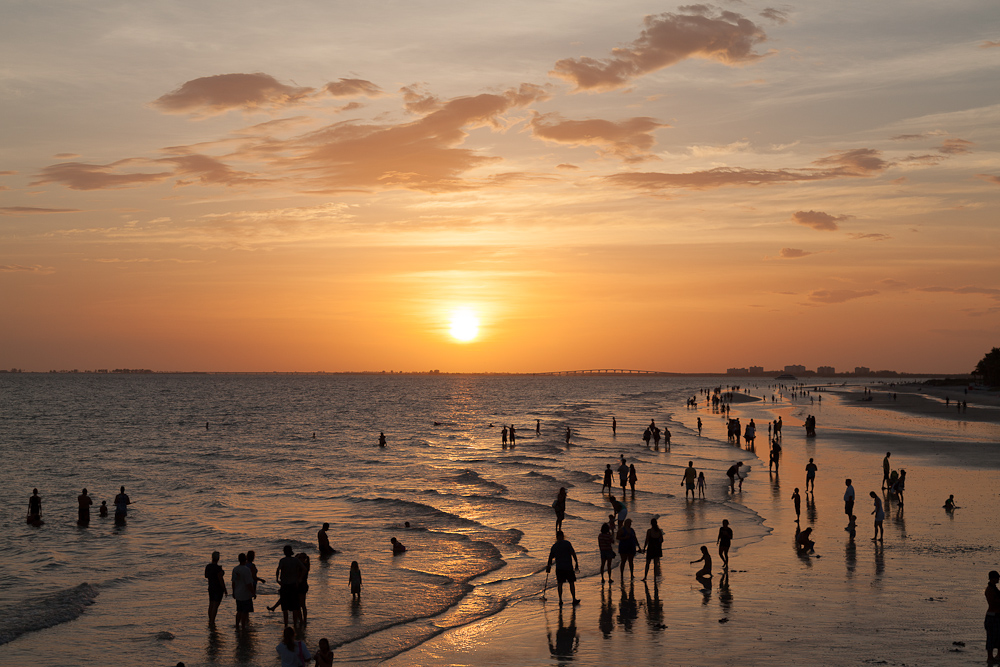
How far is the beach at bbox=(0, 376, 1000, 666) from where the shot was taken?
15180 millimetres

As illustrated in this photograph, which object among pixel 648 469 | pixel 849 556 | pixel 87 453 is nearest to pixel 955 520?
pixel 849 556

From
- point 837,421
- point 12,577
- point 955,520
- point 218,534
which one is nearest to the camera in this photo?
point 12,577

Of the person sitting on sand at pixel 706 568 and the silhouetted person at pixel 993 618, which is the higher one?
the silhouetted person at pixel 993 618

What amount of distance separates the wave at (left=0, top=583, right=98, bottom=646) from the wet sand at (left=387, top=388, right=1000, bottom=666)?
9.29m

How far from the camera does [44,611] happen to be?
19.0 m

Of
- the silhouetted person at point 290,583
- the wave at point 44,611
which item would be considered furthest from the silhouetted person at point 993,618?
the wave at point 44,611

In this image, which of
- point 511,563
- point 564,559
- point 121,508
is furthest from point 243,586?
point 121,508

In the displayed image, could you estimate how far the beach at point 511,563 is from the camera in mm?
15180

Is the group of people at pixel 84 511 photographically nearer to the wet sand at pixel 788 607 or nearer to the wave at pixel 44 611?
the wave at pixel 44 611

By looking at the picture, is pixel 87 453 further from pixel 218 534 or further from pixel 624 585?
pixel 624 585

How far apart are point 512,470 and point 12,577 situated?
99.3ft

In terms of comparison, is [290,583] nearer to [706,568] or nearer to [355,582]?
[355,582]

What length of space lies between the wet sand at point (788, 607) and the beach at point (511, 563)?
70 mm

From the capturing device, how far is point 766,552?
21.9m
